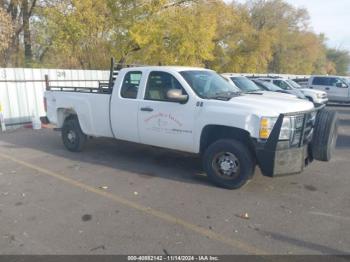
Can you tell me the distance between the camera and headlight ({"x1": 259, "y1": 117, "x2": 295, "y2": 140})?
4.65 meters

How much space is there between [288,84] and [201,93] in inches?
508

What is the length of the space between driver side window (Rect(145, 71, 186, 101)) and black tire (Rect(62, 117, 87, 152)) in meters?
2.29

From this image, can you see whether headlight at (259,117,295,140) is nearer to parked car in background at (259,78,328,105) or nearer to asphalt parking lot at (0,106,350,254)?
asphalt parking lot at (0,106,350,254)

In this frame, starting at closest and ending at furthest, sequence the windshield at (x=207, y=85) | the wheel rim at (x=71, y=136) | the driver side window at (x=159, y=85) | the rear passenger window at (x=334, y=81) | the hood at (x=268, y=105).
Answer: the hood at (x=268, y=105), the windshield at (x=207, y=85), the driver side window at (x=159, y=85), the wheel rim at (x=71, y=136), the rear passenger window at (x=334, y=81)

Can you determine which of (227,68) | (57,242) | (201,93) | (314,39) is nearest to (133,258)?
(57,242)

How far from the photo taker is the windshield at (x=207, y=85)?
214 inches

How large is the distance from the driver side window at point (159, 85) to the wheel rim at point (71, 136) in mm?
2482

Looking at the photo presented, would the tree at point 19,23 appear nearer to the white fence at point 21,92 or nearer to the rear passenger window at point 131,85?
the white fence at point 21,92

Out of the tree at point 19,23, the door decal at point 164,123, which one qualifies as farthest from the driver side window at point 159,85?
the tree at point 19,23

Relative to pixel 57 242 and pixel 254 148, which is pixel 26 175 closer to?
pixel 57 242

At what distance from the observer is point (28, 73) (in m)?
11.8

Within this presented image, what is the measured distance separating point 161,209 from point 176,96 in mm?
1863

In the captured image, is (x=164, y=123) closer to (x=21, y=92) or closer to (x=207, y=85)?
(x=207, y=85)

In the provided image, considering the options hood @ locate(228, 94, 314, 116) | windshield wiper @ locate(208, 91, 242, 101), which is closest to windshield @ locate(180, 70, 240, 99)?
windshield wiper @ locate(208, 91, 242, 101)
